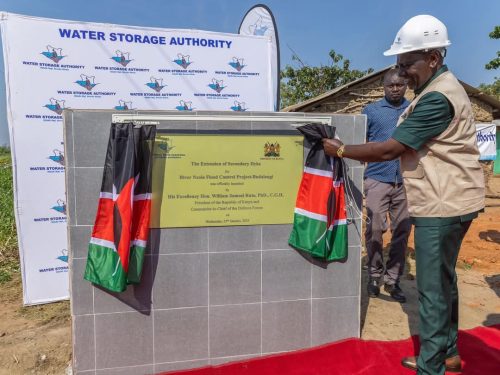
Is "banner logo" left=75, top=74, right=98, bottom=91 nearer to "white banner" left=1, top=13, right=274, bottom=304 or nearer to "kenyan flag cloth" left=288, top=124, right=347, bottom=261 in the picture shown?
"white banner" left=1, top=13, right=274, bottom=304

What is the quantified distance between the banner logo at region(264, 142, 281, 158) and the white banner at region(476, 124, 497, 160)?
10.6 metres

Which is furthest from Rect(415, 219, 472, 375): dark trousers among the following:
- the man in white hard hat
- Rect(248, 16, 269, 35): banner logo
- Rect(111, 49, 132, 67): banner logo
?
Rect(248, 16, 269, 35): banner logo

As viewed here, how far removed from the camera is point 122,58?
422 centimetres

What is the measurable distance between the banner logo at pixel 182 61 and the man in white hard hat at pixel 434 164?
243 centimetres

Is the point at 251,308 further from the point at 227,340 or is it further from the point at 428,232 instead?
the point at 428,232

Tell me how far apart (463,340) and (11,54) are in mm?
4711

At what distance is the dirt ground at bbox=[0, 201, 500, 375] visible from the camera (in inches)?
130

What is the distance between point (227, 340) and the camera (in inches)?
121

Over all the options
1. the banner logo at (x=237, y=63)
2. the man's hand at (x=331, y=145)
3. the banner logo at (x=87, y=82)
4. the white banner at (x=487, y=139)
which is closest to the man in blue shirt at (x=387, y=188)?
the man's hand at (x=331, y=145)

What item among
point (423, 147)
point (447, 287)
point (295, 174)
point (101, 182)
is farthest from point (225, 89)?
point (447, 287)

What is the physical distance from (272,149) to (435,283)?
1.37m

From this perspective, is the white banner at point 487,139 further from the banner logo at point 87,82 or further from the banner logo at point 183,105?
the banner logo at point 87,82

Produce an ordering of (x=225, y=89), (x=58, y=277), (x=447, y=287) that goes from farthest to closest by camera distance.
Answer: (x=225, y=89)
(x=58, y=277)
(x=447, y=287)

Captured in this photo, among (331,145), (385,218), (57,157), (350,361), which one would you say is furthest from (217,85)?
(350,361)
